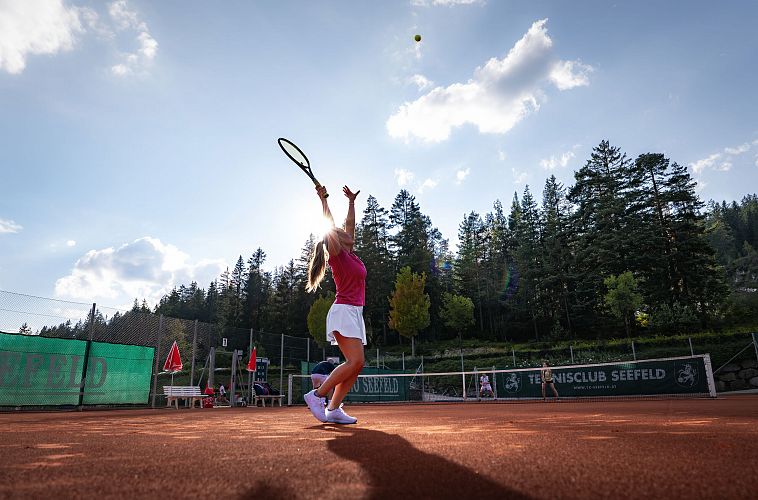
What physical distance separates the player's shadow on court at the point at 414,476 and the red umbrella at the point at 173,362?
1374cm

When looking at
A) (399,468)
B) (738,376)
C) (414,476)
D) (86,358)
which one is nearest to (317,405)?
(399,468)

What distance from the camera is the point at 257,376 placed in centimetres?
1920

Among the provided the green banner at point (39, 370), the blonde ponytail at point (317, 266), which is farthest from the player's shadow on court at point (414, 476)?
the green banner at point (39, 370)

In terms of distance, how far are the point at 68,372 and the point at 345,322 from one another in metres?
11.6

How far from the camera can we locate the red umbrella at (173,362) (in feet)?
47.4

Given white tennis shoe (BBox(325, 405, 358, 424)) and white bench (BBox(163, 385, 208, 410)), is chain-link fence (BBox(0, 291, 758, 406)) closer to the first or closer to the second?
white bench (BBox(163, 385, 208, 410))

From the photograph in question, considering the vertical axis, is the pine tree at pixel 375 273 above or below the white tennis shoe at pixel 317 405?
above

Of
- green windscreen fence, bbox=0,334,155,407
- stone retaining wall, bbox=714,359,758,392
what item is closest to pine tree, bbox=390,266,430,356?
stone retaining wall, bbox=714,359,758,392

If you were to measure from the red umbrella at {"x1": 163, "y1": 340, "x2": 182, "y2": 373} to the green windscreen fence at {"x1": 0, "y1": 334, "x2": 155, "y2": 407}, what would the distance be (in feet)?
1.61

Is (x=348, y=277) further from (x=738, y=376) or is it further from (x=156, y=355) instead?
(x=738, y=376)

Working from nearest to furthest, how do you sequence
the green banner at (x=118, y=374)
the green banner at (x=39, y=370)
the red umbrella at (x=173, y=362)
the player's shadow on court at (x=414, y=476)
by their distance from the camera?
the player's shadow on court at (x=414, y=476)
the green banner at (x=39, y=370)
the green banner at (x=118, y=374)
the red umbrella at (x=173, y=362)

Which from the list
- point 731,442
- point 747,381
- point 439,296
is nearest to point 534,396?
point 747,381

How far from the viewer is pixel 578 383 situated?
1603 cm

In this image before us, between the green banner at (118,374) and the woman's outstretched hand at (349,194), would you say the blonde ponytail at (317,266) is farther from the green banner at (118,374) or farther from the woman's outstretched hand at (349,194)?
the green banner at (118,374)
